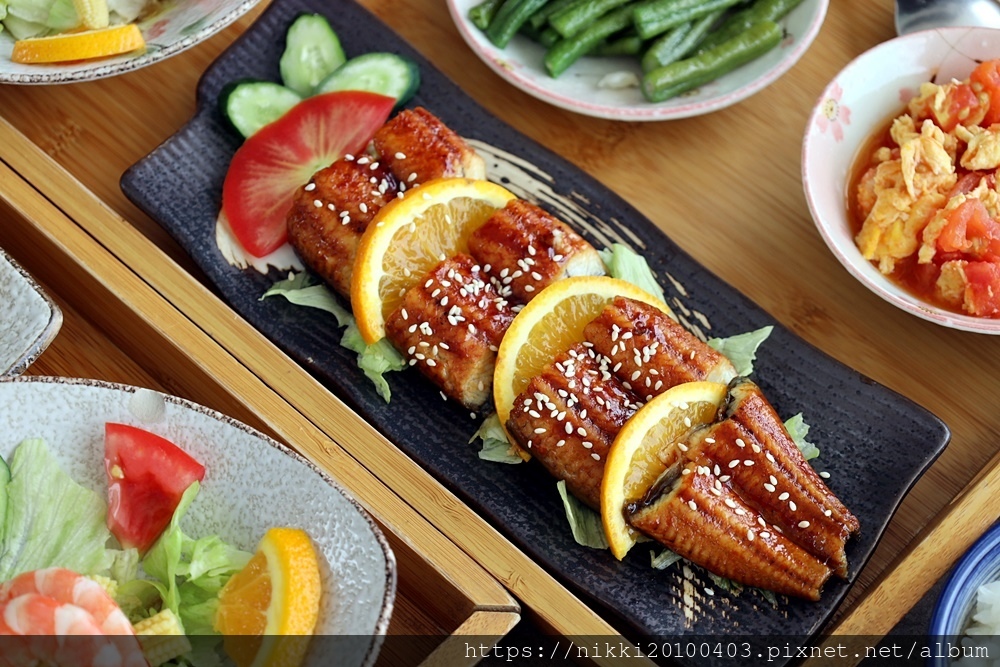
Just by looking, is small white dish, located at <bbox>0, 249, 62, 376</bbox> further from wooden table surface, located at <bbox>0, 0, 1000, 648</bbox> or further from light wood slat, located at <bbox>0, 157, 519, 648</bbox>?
wooden table surface, located at <bbox>0, 0, 1000, 648</bbox>

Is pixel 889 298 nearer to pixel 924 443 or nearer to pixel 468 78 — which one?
pixel 924 443

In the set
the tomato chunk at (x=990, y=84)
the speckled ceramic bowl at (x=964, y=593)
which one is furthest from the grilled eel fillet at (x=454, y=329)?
the tomato chunk at (x=990, y=84)

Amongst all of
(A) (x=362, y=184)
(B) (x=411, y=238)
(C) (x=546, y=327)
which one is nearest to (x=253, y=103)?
(A) (x=362, y=184)

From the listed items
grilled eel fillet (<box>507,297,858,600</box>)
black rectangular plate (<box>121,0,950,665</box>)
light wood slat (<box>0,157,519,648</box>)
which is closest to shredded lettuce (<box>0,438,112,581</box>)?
light wood slat (<box>0,157,519,648</box>)

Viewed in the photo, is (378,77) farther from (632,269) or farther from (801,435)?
(801,435)

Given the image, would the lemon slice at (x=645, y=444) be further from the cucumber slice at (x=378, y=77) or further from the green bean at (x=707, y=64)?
the cucumber slice at (x=378, y=77)
